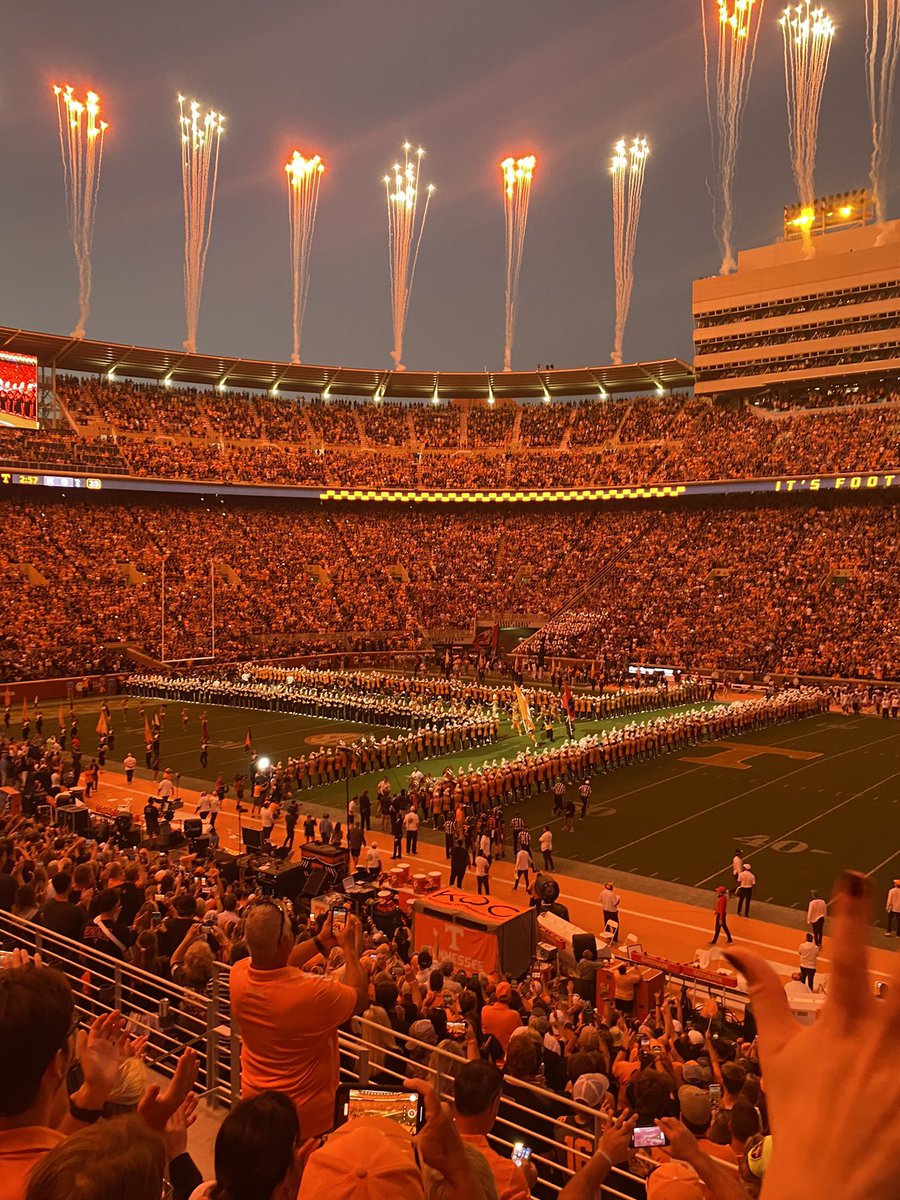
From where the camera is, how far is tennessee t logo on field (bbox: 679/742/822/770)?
27.9m

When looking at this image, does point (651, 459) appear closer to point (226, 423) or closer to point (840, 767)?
point (226, 423)

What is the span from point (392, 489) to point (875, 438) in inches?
1193

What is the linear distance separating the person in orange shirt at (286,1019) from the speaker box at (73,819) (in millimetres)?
13546

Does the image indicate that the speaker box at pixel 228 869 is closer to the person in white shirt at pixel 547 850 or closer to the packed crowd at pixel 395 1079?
the packed crowd at pixel 395 1079

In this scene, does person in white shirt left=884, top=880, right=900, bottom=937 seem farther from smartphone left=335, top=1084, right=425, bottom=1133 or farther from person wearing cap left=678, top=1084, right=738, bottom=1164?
smartphone left=335, top=1084, right=425, bottom=1133

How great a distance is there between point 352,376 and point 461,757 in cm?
4535

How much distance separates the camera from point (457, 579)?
60.3 metres

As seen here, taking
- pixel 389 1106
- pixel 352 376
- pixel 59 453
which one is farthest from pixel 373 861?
pixel 352 376

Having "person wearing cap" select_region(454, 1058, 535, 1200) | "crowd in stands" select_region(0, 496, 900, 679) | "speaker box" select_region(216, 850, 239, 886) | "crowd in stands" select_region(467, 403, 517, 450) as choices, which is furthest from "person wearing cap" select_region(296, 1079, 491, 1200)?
"crowd in stands" select_region(467, 403, 517, 450)

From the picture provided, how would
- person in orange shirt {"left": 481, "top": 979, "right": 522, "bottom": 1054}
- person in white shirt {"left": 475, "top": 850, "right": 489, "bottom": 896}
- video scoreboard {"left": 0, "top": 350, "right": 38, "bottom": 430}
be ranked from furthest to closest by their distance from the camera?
video scoreboard {"left": 0, "top": 350, "right": 38, "bottom": 430} → person in white shirt {"left": 475, "top": 850, "right": 489, "bottom": 896} → person in orange shirt {"left": 481, "top": 979, "right": 522, "bottom": 1054}

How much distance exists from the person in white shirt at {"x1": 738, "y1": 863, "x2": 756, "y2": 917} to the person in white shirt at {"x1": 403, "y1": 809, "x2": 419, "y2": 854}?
6755 mm

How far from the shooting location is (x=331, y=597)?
56.5m

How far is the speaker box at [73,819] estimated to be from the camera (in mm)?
16172

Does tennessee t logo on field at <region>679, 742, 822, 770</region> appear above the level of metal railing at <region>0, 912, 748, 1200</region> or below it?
below
